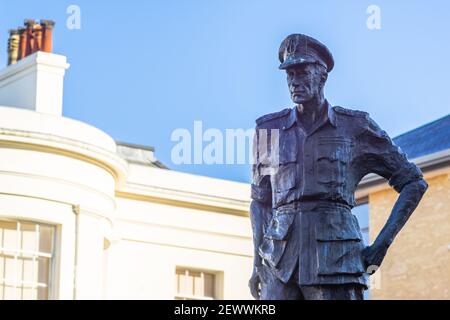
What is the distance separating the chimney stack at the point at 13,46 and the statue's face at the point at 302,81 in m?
27.9

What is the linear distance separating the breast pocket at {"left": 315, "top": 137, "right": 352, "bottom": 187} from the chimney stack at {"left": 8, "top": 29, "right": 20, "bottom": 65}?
2789cm

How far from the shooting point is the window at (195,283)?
39781 mm

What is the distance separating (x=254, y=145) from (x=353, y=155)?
24.5 inches

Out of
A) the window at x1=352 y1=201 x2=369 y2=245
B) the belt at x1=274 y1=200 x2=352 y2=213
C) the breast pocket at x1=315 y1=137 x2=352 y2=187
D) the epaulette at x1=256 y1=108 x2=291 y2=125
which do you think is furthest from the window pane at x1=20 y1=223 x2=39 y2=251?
the belt at x1=274 y1=200 x2=352 y2=213

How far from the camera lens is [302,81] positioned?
11.8 m

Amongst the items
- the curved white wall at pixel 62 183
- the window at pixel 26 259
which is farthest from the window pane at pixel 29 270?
the curved white wall at pixel 62 183

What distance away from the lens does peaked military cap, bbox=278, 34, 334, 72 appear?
11859 mm

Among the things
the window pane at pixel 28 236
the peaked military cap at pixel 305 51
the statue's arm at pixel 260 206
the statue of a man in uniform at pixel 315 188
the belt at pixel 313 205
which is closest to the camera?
the statue of a man in uniform at pixel 315 188

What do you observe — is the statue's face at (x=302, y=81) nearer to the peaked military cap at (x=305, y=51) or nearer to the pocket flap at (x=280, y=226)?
the peaked military cap at (x=305, y=51)

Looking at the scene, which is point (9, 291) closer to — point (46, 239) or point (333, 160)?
point (46, 239)

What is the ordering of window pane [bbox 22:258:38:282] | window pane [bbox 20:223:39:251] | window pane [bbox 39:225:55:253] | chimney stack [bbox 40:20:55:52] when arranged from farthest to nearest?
chimney stack [bbox 40:20:55:52]
window pane [bbox 39:225:55:253]
window pane [bbox 22:258:38:282]
window pane [bbox 20:223:39:251]

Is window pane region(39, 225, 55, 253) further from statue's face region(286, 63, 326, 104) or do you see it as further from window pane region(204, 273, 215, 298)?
statue's face region(286, 63, 326, 104)

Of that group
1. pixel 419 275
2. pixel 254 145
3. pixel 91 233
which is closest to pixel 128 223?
pixel 91 233

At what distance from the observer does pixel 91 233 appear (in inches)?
1399
